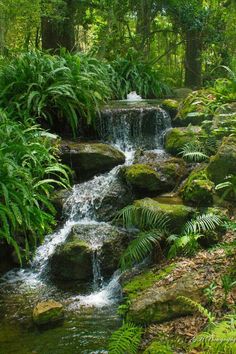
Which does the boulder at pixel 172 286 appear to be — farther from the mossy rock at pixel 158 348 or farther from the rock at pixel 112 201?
the rock at pixel 112 201

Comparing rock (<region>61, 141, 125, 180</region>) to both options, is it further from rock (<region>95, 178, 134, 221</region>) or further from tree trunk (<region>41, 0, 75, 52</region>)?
tree trunk (<region>41, 0, 75, 52</region>)

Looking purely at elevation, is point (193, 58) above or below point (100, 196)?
above

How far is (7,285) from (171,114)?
16.5 ft

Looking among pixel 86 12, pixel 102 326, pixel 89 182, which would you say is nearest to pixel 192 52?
pixel 86 12

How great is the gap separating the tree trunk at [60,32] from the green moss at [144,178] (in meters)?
6.11

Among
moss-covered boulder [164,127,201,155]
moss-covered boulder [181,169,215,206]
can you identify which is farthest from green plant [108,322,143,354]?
moss-covered boulder [164,127,201,155]

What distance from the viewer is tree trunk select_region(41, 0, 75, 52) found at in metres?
11.3

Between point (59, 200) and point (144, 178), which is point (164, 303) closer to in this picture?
point (144, 178)

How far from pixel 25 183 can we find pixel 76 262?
3.91 feet

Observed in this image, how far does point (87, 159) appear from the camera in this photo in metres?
7.27

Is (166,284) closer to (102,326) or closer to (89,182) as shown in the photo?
(102,326)

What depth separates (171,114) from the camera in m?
8.95

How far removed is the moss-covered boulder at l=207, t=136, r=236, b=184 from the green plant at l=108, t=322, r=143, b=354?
100 inches

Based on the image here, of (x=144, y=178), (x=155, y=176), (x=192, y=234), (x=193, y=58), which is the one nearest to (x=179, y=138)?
(x=155, y=176)
